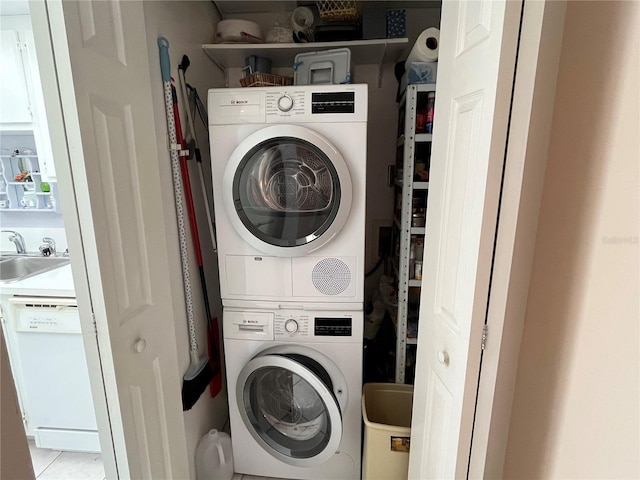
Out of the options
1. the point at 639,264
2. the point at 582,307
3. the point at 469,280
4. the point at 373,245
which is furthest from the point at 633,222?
the point at 373,245

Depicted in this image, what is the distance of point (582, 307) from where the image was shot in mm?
702

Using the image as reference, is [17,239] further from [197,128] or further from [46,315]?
[197,128]

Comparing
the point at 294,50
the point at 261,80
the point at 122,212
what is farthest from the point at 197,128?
the point at 122,212

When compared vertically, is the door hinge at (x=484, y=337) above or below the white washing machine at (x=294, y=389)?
above

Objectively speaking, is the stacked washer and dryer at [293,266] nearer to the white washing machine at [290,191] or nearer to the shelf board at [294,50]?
Answer: the white washing machine at [290,191]

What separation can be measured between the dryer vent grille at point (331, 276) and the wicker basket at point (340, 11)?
3.92 ft

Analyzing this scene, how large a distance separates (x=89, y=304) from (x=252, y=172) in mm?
785

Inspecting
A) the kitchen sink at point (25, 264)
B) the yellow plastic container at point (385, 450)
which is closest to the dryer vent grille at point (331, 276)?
the yellow plastic container at point (385, 450)

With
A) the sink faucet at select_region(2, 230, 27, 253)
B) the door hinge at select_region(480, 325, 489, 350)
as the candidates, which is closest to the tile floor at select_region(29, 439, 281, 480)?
the sink faucet at select_region(2, 230, 27, 253)

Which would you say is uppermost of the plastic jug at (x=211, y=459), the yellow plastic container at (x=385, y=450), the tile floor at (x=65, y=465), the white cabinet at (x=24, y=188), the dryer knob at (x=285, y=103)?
the dryer knob at (x=285, y=103)

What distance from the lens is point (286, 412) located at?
162 centimetres

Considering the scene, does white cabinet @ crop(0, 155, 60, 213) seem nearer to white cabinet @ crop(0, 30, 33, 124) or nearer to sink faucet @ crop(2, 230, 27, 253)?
sink faucet @ crop(2, 230, 27, 253)

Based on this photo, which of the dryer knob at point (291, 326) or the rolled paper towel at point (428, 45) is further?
the dryer knob at point (291, 326)

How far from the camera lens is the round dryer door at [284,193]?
1381 mm
